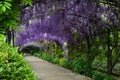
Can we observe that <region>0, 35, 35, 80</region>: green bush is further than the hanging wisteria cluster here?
No

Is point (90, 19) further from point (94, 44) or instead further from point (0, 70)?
point (0, 70)

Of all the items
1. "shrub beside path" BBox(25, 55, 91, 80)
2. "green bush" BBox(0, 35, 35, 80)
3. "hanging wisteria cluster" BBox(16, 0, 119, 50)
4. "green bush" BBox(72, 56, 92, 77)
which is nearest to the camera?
"green bush" BBox(0, 35, 35, 80)

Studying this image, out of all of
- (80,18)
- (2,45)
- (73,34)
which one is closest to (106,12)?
(80,18)

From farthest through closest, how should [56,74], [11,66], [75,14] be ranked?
[75,14]
[56,74]
[11,66]

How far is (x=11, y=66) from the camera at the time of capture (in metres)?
4.15

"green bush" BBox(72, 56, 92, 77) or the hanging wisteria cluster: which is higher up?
the hanging wisteria cluster

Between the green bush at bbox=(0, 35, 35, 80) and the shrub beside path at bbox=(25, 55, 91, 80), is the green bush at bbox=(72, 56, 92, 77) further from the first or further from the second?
the green bush at bbox=(0, 35, 35, 80)

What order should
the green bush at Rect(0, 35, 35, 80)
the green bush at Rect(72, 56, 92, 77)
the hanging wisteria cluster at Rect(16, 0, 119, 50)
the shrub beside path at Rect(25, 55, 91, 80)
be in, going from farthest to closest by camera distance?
1. the green bush at Rect(72, 56, 92, 77)
2. the shrub beside path at Rect(25, 55, 91, 80)
3. the hanging wisteria cluster at Rect(16, 0, 119, 50)
4. the green bush at Rect(0, 35, 35, 80)

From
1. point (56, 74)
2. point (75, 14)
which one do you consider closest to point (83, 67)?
point (56, 74)

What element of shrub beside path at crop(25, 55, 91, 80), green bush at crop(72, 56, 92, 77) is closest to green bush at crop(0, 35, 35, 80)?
shrub beside path at crop(25, 55, 91, 80)

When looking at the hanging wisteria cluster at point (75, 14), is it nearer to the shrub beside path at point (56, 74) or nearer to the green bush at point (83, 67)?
the green bush at point (83, 67)

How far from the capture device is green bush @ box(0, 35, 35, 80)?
13.2ft

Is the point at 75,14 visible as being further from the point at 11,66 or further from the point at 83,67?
the point at 11,66

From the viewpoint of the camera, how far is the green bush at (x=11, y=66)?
4.03m
